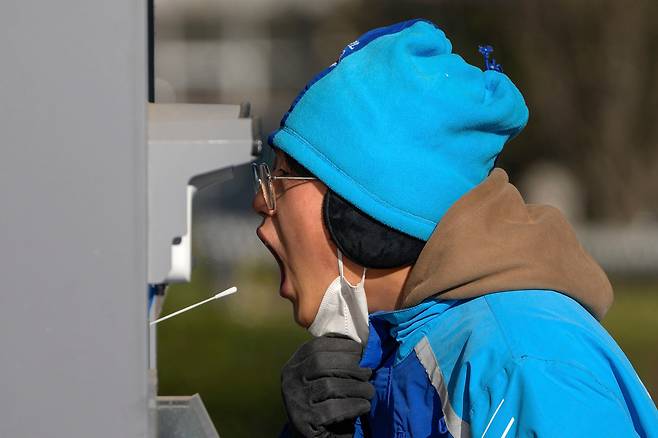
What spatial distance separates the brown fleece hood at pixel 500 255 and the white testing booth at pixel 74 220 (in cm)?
61

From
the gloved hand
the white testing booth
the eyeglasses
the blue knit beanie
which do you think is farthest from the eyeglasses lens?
the white testing booth

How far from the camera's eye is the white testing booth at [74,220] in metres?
1.41

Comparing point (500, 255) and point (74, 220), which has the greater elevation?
point (74, 220)

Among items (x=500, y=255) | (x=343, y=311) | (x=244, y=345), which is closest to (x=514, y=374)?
(x=500, y=255)

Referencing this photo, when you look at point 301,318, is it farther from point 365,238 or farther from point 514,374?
point 514,374

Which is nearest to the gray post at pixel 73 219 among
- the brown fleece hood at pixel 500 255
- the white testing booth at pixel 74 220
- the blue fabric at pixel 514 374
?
the white testing booth at pixel 74 220

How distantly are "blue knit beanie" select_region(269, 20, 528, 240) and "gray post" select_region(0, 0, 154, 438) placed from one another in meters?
0.60

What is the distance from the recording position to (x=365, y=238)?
6.55 ft

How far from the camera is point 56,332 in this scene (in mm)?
1465

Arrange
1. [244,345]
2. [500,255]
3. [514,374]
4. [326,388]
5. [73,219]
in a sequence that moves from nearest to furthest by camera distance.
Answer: [73,219] < [514,374] < [500,255] < [326,388] < [244,345]

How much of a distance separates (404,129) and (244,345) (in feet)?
19.7

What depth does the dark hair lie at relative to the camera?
199 centimetres

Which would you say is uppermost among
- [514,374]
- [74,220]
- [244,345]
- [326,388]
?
[74,220]

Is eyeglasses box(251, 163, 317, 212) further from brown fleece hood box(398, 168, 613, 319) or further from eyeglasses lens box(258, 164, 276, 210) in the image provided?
brown fleece hood box(398, 168, 613, 319)
